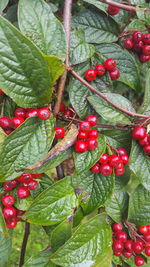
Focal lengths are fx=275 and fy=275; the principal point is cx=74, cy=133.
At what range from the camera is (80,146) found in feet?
3.18

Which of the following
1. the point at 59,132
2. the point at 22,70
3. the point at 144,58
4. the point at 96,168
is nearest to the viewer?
the point at 22,70

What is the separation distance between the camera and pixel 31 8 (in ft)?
3.18

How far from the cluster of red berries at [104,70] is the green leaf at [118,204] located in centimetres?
47

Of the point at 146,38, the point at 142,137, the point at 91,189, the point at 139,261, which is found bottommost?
the point at 139,261

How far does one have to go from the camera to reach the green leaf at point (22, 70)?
0.78 meters

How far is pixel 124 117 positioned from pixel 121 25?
0.60 metres

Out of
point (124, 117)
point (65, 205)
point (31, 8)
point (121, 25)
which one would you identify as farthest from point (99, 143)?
point (121, 25)

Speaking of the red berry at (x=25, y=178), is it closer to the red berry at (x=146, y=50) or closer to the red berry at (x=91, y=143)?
the red berry at (x=91, y=143)

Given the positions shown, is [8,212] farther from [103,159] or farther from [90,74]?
[90,74]

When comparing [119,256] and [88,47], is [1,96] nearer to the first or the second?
[88,47]

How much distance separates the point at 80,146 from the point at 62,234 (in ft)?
1.10

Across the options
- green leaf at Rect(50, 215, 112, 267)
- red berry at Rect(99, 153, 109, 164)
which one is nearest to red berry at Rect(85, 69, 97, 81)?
red berry at Rect(99, 153, 109, 164)

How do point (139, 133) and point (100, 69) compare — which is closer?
point (139, 133)

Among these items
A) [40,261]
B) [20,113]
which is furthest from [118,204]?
[20,113]
